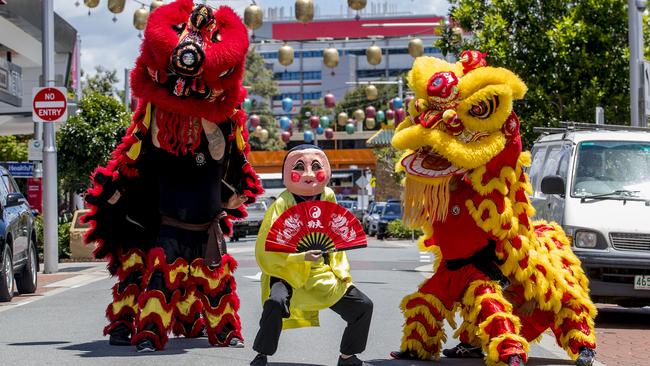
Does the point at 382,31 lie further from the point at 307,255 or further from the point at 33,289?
the point at 307,255

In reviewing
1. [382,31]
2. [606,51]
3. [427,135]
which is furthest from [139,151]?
[382,31]

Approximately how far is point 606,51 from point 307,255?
649 inches

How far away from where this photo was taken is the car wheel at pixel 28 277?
16266 mm

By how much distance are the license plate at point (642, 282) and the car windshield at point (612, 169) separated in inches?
40.7

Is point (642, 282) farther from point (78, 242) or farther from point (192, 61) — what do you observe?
point (78, 242)

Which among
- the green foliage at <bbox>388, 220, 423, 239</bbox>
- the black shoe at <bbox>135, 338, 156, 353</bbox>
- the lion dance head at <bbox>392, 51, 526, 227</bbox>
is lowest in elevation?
the green foliage at <bbox>388, 220, 423, 239</bbox>

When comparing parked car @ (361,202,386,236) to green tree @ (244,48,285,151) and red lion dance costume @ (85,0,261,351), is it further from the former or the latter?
green tree @ (244,48,285,151)

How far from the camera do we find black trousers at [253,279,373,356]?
804cm

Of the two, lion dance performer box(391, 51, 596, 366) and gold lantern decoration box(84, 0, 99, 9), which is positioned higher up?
gold lantern decoration box(84, 0, 99, 9)

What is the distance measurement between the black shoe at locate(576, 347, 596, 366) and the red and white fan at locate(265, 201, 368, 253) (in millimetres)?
1874

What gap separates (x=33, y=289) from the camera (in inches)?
653

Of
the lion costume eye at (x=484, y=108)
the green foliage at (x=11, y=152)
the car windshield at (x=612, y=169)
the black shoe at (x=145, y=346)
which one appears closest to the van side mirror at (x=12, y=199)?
the black shoe at (x=145, y=346)

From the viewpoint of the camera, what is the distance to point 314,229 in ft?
26.5

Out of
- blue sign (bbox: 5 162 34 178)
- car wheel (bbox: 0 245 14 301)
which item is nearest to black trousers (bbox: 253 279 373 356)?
car wheel (bbox: 0 245 14 301)
